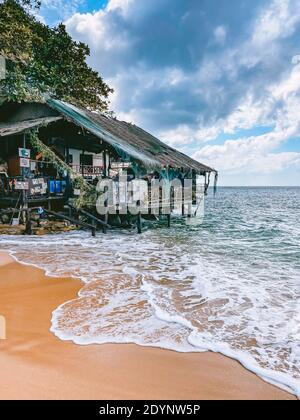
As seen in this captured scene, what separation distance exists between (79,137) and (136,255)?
9742 millimetres

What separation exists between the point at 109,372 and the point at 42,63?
76.4 feet

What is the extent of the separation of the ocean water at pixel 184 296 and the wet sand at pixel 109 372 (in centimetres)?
23

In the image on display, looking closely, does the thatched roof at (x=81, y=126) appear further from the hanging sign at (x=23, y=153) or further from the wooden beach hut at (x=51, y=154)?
the hanging sign at (x=23, y=153)

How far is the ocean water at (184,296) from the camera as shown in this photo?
435 centimetres

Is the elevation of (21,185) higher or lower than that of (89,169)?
lower

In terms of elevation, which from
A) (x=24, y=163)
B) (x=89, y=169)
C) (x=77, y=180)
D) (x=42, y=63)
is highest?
(x=42, y=63)

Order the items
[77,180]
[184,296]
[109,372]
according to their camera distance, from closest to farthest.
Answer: [109,372] < [184,296] < [77,180]

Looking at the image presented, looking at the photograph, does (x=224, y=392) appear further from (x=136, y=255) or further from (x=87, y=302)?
(x=136, y=255)

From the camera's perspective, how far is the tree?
15992mm

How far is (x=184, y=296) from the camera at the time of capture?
642 cm

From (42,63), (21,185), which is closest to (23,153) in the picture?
(21,185)

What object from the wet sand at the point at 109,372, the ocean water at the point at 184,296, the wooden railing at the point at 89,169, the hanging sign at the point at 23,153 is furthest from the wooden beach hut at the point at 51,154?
the wet sand at the point at 109,372

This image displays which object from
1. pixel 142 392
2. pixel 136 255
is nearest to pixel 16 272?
pixel 136 255

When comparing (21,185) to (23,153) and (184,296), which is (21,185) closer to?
(23,153)
